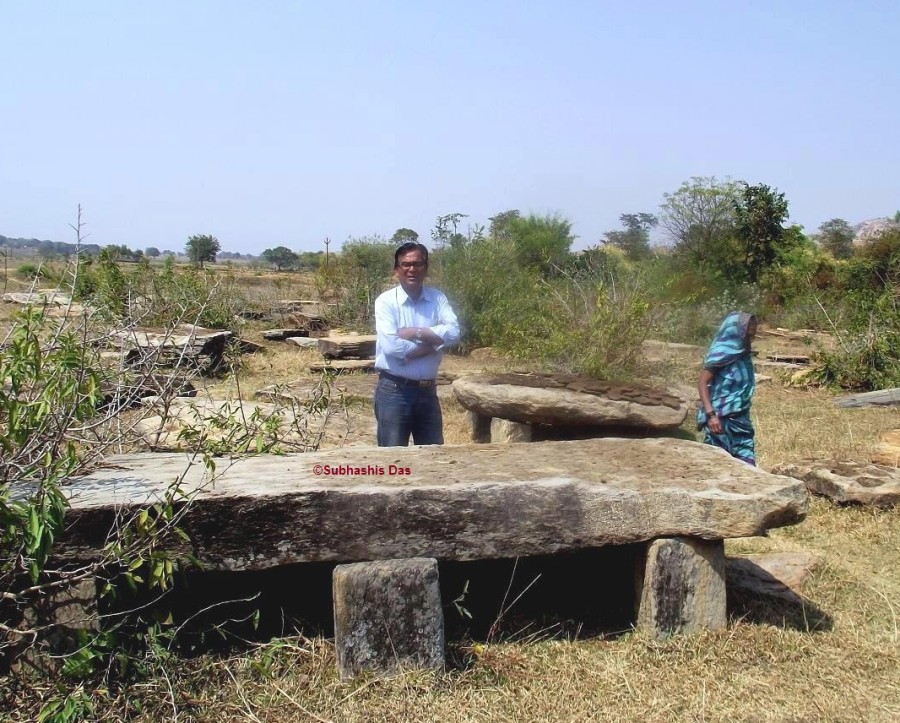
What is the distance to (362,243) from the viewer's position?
55.7 feet

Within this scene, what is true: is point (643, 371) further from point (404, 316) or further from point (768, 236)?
point (768, 236)

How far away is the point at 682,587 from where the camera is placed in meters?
3.11

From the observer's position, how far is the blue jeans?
4133mm

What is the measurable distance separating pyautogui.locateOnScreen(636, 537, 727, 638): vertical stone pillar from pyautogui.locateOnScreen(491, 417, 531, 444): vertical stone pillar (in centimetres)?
319

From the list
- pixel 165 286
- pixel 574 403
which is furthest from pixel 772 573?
pixel 165 286

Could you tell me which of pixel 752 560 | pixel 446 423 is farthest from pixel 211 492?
pixel 446 423

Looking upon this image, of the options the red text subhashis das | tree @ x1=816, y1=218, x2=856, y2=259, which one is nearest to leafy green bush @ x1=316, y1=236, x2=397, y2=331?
the red text subhashis das

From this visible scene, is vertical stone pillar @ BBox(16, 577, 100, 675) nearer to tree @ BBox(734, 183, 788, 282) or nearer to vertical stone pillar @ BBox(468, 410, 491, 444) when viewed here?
vertical stone pillar @ BBox(468, 410, 491, 444)

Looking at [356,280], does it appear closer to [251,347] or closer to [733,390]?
[251,347]

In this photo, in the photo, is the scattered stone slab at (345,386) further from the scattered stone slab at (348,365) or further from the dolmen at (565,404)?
the dolmen at (565,404)

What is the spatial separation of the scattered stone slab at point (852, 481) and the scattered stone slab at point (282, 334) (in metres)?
9.19

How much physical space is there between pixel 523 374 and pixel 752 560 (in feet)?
9.77

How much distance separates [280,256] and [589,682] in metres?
47.2

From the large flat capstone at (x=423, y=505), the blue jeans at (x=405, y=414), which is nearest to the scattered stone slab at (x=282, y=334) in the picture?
the blue jeans at (x=405, y=414)
